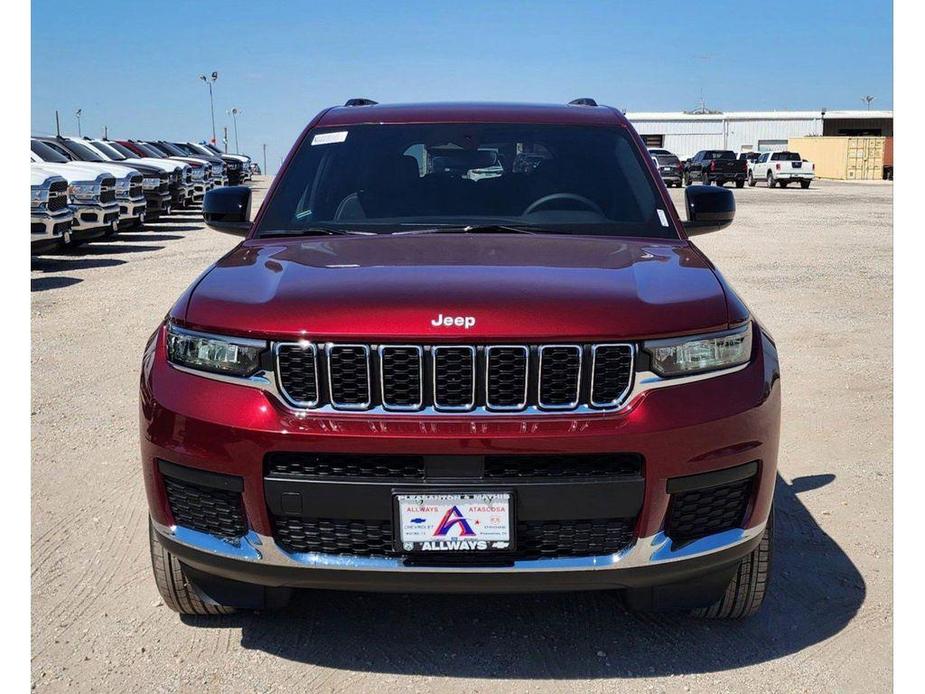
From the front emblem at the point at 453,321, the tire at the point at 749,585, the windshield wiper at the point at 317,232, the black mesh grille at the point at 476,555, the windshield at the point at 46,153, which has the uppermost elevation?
the windshield at the point at 46,153

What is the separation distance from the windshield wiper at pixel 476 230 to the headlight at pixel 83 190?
13.0 m

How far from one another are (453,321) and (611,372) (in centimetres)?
47

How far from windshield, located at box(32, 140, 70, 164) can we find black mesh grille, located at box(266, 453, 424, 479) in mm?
15953

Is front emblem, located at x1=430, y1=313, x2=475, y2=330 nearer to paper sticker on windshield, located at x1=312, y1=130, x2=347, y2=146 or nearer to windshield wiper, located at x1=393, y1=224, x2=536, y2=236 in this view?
windshield wiper, located at x1=393, y1=224, x2=536, y2=236

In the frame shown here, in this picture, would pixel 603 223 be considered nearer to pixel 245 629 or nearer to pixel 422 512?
pixel 422 512

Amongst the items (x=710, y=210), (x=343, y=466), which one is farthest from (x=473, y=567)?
(x=710, y=210)

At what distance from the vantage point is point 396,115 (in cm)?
450

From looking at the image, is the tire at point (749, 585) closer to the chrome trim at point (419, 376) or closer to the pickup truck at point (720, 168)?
the chrome trim at point (419, 376)

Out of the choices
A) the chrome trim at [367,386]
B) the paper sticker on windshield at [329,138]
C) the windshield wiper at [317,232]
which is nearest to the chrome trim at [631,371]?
the chrome trim at [367,386]

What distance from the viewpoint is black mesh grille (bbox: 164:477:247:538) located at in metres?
2.84

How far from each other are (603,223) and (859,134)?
8263 centimetres

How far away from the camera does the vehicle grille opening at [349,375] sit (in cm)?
276

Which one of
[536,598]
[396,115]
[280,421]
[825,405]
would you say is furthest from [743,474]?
[825,405]

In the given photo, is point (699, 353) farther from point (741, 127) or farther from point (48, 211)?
point (741, 127)
